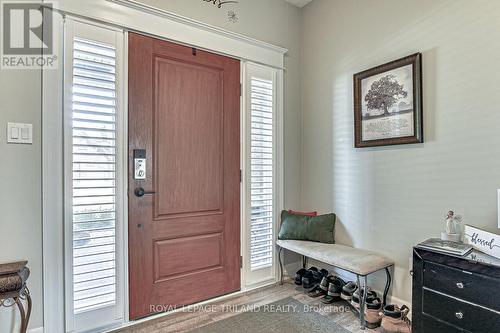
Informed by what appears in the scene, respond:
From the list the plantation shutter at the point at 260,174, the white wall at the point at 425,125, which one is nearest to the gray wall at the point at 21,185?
the plantation shutter at the point at 260,174

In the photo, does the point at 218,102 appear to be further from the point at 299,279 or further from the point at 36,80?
the point at 299,279

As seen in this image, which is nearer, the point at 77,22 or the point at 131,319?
the point at 77,22

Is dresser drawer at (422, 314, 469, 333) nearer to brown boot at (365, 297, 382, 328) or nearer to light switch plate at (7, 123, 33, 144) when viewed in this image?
brown boot at (365, 297, 382, 328)

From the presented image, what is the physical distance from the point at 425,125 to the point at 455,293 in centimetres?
113

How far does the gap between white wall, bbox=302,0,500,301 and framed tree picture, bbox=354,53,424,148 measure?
0.06 meters

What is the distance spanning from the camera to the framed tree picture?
7.06ft

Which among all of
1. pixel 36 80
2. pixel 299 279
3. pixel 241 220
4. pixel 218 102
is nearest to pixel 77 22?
pixel 36 80

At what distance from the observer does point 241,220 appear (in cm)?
272

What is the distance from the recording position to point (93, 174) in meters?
2.00

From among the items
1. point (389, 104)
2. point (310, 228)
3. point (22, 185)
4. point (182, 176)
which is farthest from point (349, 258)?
point (22, 185)

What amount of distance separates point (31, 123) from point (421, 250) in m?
2.56

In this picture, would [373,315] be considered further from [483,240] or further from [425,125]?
[425,125]

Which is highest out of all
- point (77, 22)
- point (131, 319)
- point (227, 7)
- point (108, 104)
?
point (227, 7)

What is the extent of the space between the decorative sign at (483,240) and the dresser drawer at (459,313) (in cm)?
31
